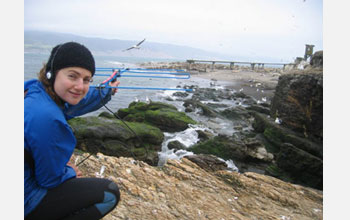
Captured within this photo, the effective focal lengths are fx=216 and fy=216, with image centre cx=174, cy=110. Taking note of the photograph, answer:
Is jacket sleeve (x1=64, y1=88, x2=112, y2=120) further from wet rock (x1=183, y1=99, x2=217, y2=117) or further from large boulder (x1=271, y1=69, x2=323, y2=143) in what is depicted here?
wet rock (x1=183, y1=99, x2=217, y2=117)

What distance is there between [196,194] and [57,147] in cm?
343

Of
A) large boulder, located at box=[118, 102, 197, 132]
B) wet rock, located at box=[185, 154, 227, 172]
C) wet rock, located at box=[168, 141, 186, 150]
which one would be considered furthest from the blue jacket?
large boulder, located at box=[118, 102, 197, 132]

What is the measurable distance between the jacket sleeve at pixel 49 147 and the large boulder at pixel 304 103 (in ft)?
34.9

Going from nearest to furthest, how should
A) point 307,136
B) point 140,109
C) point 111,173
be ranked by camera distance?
point 111,173 → point 307,136 → point 140,109

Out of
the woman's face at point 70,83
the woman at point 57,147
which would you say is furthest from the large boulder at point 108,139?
the woman's face at point 70,83

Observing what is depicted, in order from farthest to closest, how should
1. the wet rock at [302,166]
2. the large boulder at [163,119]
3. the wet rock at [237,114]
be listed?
the wet rock at [237,114], the large boulder at [163,119], the wet rock at [302,166]

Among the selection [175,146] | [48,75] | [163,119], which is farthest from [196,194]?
[163,119]

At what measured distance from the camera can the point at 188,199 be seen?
14.1 feet

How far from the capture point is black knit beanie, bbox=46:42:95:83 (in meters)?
1.94

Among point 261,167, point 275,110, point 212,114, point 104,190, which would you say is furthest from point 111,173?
point 212,114

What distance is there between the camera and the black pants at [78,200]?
193 cm

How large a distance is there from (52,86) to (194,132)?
11694 mm

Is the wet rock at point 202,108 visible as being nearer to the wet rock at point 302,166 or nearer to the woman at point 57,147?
the wet rock at point 302,166

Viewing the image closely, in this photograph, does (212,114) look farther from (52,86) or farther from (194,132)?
(52,86)
